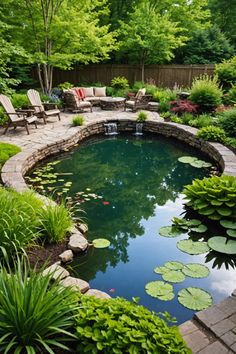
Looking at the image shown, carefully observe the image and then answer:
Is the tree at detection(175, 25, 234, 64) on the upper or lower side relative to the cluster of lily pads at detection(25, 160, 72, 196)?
upper

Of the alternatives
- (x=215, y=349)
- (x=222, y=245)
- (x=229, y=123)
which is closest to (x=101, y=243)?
(x=222, y=245)

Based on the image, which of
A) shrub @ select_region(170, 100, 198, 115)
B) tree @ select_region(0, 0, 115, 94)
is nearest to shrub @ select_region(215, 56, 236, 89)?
shrub @ select_region(170, 100, 198, 115)

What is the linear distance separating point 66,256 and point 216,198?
7.58 feet

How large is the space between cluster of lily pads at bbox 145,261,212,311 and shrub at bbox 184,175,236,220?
1032 millimetres

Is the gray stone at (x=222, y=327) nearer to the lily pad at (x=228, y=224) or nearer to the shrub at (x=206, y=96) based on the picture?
the lily pad at (x=228, y=224)

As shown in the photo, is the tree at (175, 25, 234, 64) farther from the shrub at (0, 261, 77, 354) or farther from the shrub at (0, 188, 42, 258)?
the shrub at (0, 261, 77, 354)

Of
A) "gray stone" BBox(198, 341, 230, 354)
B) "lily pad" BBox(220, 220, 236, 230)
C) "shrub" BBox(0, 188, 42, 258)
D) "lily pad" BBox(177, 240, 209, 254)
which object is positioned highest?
"shrub" BBox(0, 188, 42, 258)

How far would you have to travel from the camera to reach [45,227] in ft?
11.9

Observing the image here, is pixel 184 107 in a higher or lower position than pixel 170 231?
higher

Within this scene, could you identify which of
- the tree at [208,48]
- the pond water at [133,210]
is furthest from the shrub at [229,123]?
the tree at [208,48]

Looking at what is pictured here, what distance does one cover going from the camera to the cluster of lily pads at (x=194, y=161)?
22.3 ft

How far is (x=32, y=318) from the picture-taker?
194 centimetres

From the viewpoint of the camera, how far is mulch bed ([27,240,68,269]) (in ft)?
10.9

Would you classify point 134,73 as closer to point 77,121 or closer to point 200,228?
point 77,121
